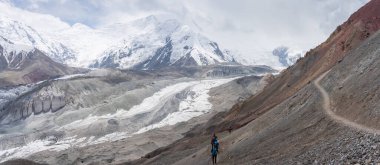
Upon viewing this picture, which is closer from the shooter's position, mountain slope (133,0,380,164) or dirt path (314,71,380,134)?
mountain slope (133,0,380,164)

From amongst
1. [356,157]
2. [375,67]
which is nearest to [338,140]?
[356,157]

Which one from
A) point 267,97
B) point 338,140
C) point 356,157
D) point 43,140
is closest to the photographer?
point 356,157

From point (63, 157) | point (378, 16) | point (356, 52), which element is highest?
point (378, 16)

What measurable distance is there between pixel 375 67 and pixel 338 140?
13575 mm

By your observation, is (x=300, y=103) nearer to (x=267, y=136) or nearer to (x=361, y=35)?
(x=267, y=136)

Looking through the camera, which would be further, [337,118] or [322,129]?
[337,118]

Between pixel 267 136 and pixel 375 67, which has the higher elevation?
pixel 375 67

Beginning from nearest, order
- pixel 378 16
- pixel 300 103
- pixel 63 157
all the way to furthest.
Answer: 1. pixel 300 103
2. pixel 378 16
3. pixel 63 157

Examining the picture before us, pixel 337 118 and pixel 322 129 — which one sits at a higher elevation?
pixel 337 118

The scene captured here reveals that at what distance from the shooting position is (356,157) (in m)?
24.9

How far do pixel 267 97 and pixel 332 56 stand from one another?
58.4 feet

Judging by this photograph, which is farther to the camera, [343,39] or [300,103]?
[343,39]

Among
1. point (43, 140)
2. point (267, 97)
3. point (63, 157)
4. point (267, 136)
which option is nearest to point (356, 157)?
point (267, 136)

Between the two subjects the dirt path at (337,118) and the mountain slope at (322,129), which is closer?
the mountain slope at (322,129)
